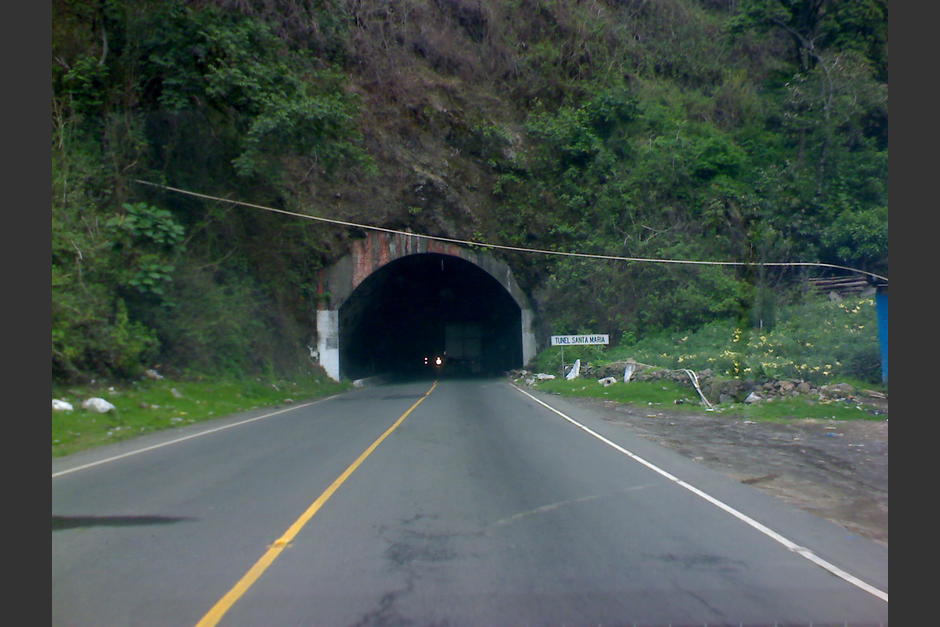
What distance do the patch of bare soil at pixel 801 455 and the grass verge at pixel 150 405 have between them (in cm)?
1087

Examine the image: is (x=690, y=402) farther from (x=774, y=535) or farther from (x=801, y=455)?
(x=774, y=535)

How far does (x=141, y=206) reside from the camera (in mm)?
23156

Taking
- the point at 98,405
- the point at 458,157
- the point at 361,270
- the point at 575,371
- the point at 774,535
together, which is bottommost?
the point at 774,535

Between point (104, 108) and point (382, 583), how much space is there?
22465 millimetres

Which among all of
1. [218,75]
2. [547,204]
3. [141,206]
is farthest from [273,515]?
[547,204]

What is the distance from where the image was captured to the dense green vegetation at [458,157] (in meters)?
23.4

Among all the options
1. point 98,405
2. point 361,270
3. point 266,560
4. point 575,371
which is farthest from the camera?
point 361,270

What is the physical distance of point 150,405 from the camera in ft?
64.6

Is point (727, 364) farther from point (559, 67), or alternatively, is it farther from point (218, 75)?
point (559, 67)

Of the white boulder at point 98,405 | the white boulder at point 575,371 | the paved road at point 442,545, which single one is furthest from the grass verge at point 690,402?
the white boulder at point 98,405

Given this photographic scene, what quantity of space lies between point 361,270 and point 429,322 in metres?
24.5

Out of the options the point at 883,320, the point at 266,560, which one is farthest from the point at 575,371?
the point at 266,560

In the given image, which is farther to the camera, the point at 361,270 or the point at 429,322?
the point at 429,322

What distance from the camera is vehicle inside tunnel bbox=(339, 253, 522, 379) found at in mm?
42719
